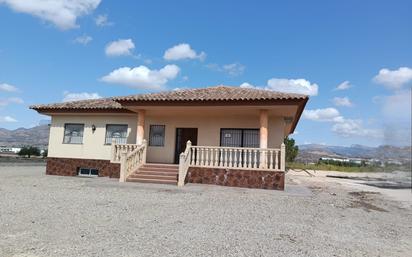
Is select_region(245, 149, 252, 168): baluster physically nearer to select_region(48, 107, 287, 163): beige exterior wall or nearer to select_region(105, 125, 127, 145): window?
select_region(48, 107, 287, 163): beige exterior wall

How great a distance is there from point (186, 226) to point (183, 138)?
1024cm

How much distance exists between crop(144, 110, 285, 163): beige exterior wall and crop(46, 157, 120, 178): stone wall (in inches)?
84.6

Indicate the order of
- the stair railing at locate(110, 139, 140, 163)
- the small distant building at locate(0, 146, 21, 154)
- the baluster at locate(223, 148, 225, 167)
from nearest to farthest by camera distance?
the baluster at locate(223, 148, 225, 167), the stair railing at locate(110, 139, 140, 163), the small distant building at locate(0, 146, 21, 154)

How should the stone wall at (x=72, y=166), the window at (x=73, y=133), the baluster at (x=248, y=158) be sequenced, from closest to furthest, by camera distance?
the baluster at (x=248, y=158) → the stone wall at (x=72, y=166) → the window at (x=73, y=133)

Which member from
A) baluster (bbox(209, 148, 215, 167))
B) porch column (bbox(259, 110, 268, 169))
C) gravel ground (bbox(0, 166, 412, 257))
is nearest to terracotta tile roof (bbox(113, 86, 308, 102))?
porch column (bbox(259, 110, 268, 169))

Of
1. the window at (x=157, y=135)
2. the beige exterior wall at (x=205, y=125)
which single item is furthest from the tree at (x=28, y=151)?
the beige exterior wall at (x=205, y=125)

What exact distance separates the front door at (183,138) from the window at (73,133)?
16.6ft

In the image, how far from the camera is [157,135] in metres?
16.7

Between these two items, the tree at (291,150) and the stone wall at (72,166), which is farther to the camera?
the tree at (291,150)

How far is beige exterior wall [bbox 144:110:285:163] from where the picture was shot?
49.7ft

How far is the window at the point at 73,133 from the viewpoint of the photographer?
17.0 m

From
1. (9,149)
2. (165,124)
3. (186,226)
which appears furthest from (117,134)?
(9,149)

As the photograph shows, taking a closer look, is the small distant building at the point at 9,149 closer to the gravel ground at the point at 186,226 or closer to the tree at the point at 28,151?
the tree at the point at 28,151

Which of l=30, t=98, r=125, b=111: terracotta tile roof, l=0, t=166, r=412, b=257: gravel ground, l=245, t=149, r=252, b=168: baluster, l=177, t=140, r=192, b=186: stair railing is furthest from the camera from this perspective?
l=30, t=98, r=125, b=111: terracotta tile roof
